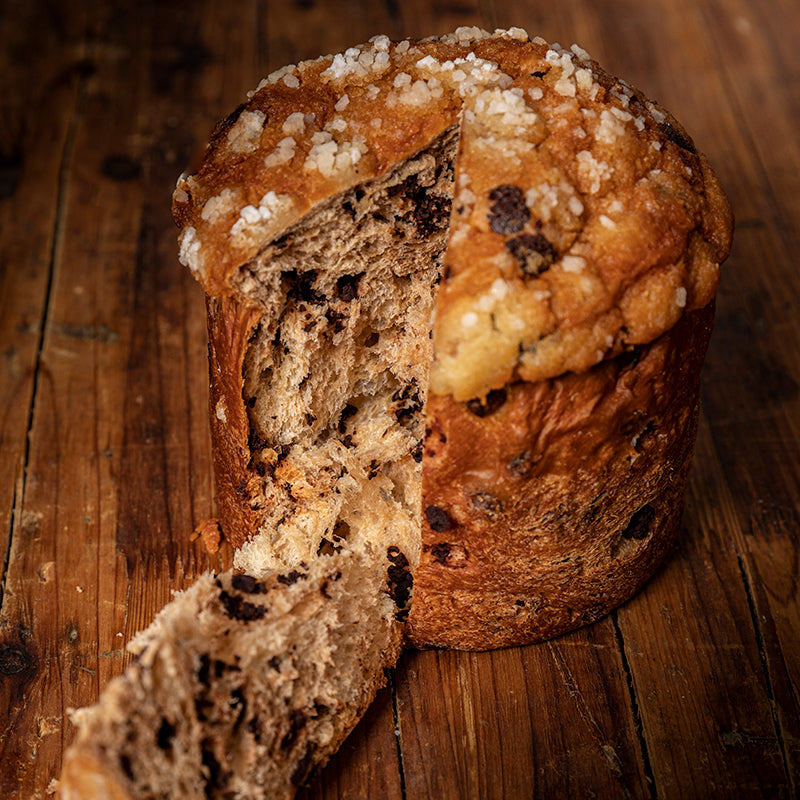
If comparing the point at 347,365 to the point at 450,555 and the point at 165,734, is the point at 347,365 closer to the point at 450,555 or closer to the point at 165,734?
the point at 450,555

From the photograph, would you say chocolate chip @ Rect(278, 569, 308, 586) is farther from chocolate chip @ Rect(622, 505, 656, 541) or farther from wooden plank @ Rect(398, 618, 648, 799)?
chocolate chip @ Rect(622, 505, 656, 541)

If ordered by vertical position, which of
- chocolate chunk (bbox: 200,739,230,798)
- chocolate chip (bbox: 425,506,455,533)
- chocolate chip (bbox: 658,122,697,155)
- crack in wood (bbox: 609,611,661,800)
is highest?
chocolate chip (bbox: 658,122,697,155)

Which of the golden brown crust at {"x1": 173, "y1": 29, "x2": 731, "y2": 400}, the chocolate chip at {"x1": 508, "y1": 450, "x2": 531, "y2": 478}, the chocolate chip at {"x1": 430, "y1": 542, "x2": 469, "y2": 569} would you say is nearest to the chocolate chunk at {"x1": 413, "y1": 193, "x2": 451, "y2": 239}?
the golden brown crust at {"x1": 173, "y1": 29, "x2": 731, "y2": 400}

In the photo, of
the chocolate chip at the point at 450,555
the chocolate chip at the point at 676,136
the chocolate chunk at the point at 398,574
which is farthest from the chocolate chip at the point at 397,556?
the chocolate chip at the point at 676,136

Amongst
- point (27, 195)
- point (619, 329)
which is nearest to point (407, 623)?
point (619, 329)

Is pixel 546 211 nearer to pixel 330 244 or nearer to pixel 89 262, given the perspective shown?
pixel 330 244

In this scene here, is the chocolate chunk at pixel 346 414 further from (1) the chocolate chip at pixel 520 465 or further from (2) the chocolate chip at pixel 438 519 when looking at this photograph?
(1) the chocolate chip at pixel 520 465
